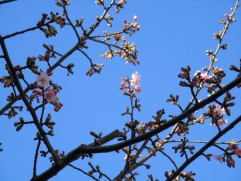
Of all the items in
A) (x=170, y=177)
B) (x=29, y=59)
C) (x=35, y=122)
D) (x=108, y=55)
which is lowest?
(x=170, y=177)

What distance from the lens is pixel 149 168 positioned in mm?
3637

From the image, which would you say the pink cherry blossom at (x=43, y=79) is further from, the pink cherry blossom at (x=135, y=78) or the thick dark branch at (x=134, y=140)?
the pink cherry blossom at (x=135, y=78)

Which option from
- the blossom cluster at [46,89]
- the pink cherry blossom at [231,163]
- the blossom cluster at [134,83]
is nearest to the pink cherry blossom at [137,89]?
the blossom cluster at [134,83]

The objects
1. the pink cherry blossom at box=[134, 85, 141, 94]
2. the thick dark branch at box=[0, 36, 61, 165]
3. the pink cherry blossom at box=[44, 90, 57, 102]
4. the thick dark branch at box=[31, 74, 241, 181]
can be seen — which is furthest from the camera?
the pink cherry blossom at box=[134, 85, 141, 94]

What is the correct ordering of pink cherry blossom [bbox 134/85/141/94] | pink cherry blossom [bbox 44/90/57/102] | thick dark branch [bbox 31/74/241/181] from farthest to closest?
1. pink cherry blossom [bbox 134/85/141/94]
2. pink cherry blossom [bbox 44/90/57/102]
3. thick dark branch [bbox 31/74/241/181]

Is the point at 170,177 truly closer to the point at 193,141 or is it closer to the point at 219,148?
the point at 219,148

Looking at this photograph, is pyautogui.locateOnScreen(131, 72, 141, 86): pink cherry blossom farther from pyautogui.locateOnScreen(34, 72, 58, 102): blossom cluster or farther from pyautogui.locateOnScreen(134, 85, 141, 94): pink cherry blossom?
pyautogui.locateOnScreen(34, 72, 58, 102): blossom cluster

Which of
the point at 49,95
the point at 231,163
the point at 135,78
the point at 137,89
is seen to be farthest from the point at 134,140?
the point at 135,78

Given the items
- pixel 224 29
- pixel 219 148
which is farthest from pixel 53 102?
pixel 224 29

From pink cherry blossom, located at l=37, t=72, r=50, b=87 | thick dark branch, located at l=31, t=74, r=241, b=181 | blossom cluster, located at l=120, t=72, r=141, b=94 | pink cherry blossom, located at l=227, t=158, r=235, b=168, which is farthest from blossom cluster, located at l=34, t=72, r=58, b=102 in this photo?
pink cherry blossom, located at l=227, t=158, r=235, b=168

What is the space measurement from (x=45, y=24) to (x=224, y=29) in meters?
3.51

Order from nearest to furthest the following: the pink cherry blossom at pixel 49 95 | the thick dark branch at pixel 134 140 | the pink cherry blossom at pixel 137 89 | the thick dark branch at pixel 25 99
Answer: the thick dark branch at pixel 134 140 < the thick dark branch at pixel 25 99 < the pink cherry blossom at pixel 49 95 < the pink cherry blossom at pixel 137 89

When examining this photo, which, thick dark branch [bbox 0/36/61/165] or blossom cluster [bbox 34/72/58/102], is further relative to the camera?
blossom cluster [bbox 34/72/58/102]

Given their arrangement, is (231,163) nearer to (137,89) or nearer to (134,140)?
(134,140)
